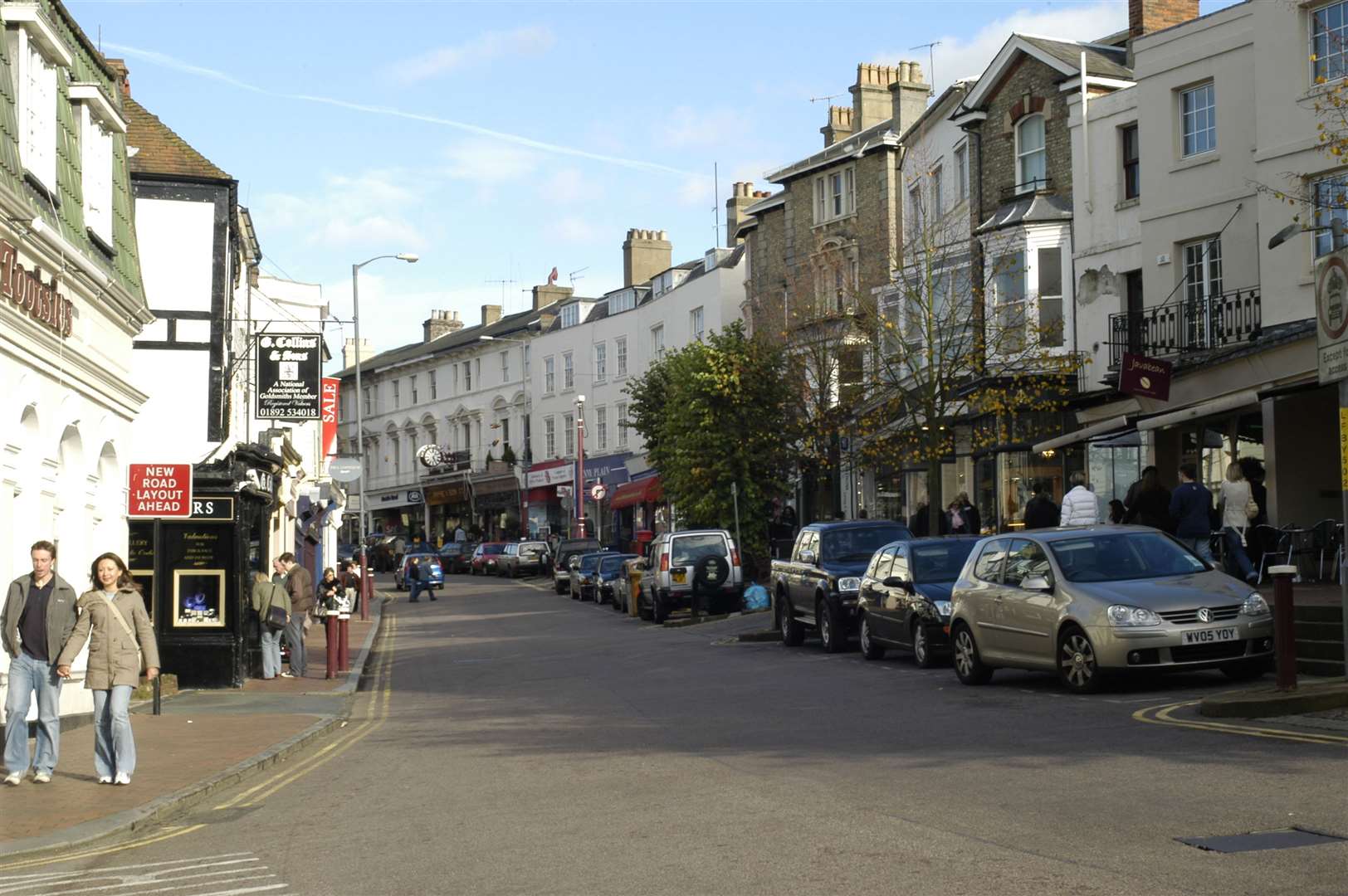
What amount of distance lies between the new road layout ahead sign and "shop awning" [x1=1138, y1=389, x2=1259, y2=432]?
1385cm

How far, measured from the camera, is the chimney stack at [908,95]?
50125mm

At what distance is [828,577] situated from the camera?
2397 cm

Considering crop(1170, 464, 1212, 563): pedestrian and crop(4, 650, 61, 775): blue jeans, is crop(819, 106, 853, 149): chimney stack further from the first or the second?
crop(4, 650, 61, 775): blue jeans

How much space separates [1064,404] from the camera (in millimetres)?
35344

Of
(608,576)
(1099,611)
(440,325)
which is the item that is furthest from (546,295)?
(1099,611)

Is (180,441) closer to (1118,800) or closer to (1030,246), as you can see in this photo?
(1030,246)

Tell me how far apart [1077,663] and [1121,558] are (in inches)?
53.6

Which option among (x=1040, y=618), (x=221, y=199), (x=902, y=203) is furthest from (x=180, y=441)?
(x=902, y=203)

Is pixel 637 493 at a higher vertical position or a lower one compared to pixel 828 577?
higher

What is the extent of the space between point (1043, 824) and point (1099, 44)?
32969mm

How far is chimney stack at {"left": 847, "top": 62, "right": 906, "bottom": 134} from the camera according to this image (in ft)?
176

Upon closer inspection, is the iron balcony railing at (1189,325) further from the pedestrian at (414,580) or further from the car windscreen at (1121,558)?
the pedestrian at (414,580)

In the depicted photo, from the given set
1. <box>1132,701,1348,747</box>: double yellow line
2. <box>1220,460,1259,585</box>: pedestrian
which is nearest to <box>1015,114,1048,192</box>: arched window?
<box>1220,460,1259,585</box>: pedestrian

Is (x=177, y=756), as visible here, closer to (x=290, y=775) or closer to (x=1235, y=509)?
(x=290, y=775)
